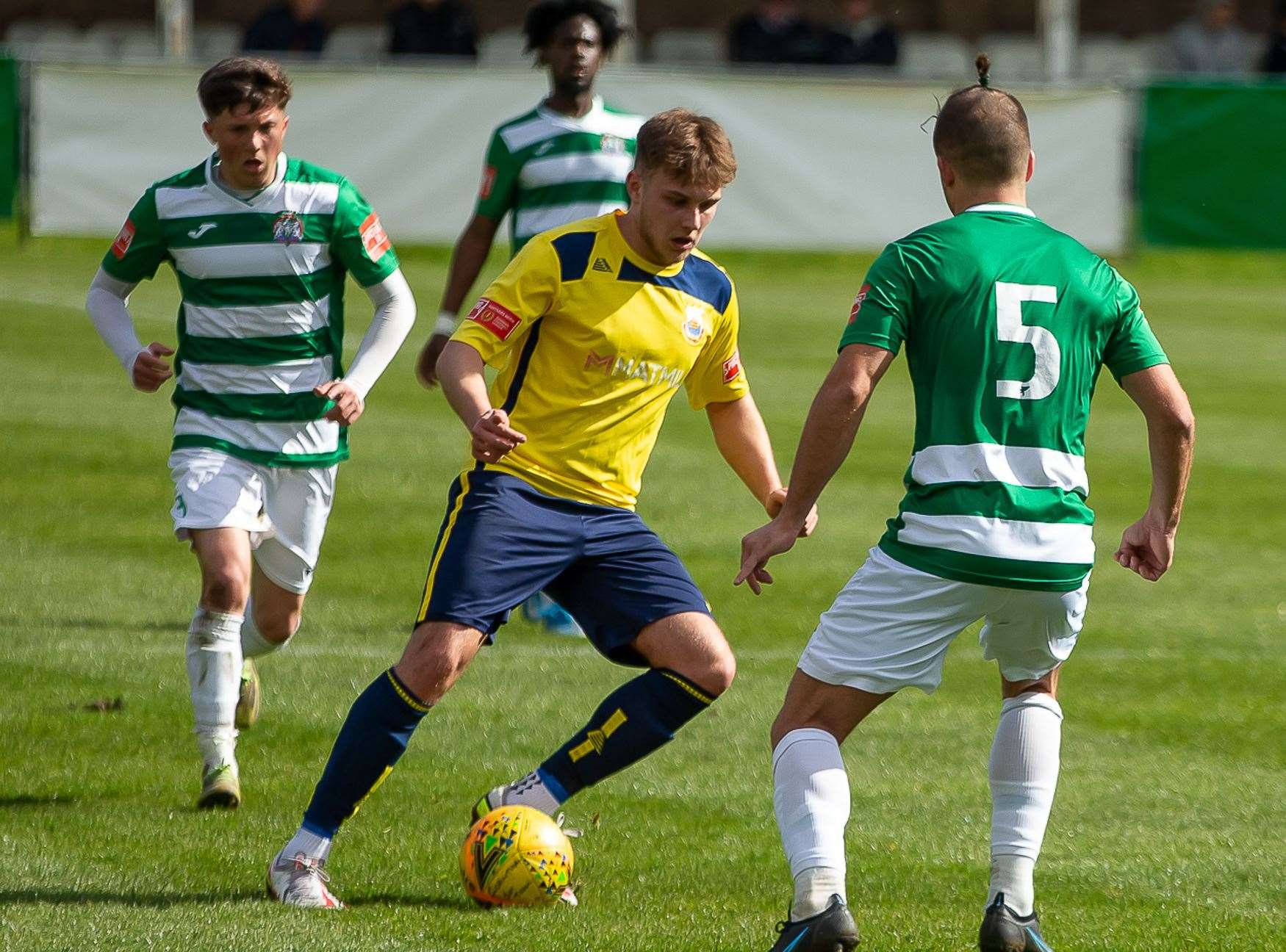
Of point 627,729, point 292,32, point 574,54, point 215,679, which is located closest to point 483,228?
point 574,54

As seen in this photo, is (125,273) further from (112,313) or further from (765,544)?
(765,544)

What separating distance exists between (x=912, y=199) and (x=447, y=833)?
14864 millimetres

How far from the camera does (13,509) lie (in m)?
10.5

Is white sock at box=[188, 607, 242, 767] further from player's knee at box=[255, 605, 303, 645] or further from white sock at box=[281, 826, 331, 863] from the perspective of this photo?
white sock at box=[281, 826, 331, 863]

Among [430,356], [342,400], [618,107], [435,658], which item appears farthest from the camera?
[618,107]

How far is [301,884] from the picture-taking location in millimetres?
4695

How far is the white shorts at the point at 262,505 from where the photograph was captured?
5.78 m

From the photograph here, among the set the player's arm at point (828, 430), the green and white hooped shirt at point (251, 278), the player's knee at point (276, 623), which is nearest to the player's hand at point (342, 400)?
the green and white hooped shirt at point (251, 278)

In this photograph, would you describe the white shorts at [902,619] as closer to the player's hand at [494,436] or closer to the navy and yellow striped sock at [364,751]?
the player's hand at [494,436]

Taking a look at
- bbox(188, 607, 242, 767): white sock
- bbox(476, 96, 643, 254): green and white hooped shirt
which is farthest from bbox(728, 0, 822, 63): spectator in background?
bbox(188, 607, 242, 767): white sock

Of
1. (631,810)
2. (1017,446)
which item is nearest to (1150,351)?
(1017,446)

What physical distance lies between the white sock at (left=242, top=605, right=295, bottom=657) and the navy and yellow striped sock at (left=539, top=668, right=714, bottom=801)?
166 cm

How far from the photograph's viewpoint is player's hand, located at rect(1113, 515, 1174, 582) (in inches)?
172

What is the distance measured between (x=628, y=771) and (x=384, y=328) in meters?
1.67
